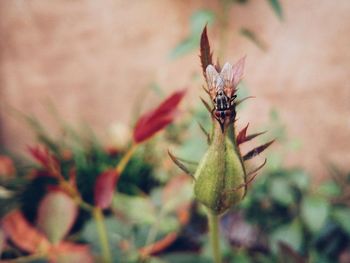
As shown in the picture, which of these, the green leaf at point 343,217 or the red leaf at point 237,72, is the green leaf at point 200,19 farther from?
the red leaf at point 237,72

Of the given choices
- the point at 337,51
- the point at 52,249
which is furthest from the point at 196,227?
the point at 337,51

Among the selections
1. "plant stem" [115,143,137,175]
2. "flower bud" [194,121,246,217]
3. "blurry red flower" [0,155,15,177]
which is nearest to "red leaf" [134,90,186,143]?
"plant stem" [115,143,137,175]

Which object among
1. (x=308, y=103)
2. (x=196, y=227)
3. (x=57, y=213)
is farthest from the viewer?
(x=308, y=103)

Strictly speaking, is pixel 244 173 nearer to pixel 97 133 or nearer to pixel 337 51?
pixel 337 51

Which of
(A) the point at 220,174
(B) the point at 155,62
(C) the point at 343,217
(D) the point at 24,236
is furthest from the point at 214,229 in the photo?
(B) the point at 155,62

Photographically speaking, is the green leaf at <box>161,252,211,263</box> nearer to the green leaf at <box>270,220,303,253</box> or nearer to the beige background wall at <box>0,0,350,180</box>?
the green leaf at <box>270,220,303,253</box>

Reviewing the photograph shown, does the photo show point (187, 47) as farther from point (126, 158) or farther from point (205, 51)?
point (205, 51)

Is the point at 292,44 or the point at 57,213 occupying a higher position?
the point at 292,44
